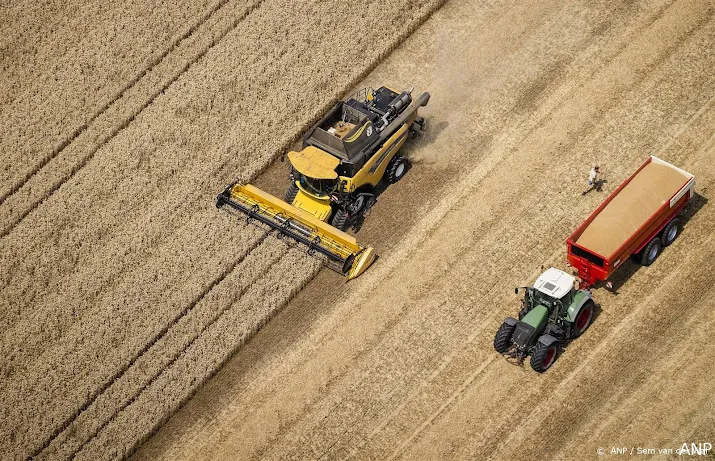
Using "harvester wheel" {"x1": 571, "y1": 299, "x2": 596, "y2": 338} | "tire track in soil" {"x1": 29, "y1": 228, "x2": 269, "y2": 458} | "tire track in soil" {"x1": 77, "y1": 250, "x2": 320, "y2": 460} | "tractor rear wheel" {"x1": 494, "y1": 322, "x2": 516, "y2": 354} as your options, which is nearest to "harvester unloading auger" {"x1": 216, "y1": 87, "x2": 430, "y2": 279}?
"tire track in soil" {"x1": 77, "y1": 250, "x2": 320, "y2": 460}

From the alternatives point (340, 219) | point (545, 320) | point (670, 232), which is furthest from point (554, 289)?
point (340, 219)

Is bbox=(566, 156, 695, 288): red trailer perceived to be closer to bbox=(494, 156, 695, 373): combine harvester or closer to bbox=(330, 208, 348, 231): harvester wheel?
bbox=(494, 156, 695, 373): combine harvester

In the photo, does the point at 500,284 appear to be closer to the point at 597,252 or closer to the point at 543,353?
the point at 597,252

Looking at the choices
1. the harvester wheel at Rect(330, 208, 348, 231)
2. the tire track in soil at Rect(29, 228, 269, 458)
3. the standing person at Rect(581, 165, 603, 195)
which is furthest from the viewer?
the standing person at Rect(581, 165, 603, 195)

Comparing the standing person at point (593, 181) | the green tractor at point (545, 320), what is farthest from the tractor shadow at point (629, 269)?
the standing person at point (593, 181)

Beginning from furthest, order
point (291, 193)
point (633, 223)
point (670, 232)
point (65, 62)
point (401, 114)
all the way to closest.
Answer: point (65, 62)
point (401, 114)
point (291, 193)
point (670, 232)
point (633, 223)

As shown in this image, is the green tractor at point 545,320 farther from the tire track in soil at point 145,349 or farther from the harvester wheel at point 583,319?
the tire track in soil at point 145,349

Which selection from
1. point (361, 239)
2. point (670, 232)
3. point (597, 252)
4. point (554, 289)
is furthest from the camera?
point (361, 239)
